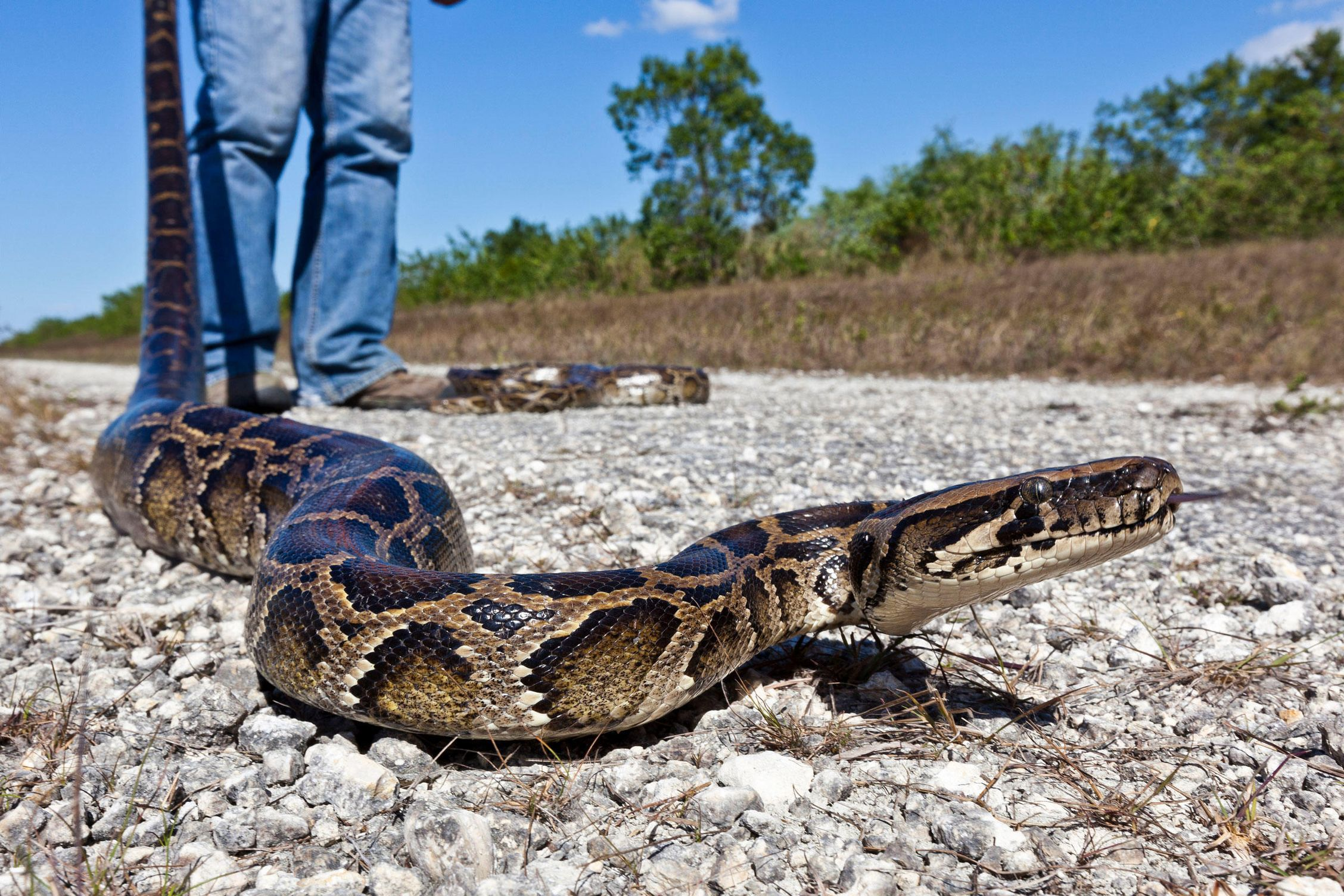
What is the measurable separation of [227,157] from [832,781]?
699 centimetres

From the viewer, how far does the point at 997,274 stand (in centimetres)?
1631

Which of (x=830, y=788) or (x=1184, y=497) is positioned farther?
(x=1184, y=497)

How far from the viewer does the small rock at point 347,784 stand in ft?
7.13

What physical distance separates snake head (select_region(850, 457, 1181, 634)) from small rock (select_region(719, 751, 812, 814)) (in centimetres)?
79

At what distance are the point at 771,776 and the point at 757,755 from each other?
0.10m

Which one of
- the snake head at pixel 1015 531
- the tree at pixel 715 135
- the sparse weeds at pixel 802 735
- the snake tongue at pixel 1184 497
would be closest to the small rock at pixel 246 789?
the sparse weeds at pixel 802 735

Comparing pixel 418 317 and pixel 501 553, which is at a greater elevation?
pixel 418 317

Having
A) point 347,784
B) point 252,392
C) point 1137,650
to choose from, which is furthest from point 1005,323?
point 347,784

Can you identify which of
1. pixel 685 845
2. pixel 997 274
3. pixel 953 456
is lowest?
pixel 685 845

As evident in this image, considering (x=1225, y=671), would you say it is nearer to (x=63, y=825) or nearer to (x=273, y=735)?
(x=273, y=735)

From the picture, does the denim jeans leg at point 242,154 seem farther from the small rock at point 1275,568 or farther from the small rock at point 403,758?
the small rock at point 1275,568

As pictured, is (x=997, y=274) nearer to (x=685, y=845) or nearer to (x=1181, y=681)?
(x=1181, y=681)

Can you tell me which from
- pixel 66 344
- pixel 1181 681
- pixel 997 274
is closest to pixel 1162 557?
pixel 1181 681

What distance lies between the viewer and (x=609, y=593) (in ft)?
8.24
